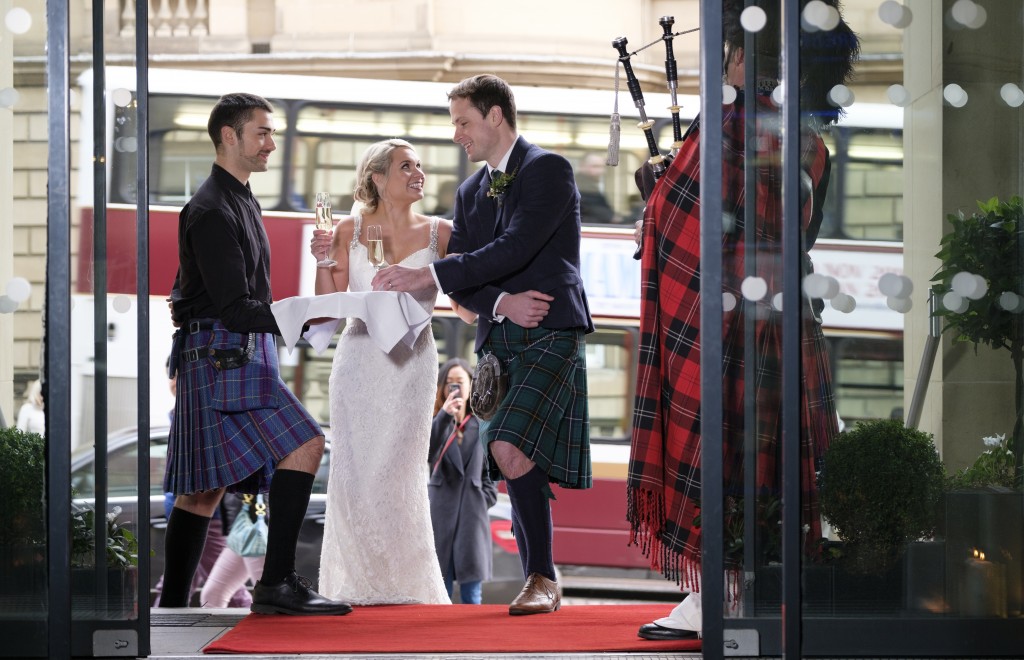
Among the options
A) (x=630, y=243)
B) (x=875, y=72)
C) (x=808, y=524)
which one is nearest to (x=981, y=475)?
(x=808, y=524)

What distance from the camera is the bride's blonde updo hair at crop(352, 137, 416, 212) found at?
524 centimetres

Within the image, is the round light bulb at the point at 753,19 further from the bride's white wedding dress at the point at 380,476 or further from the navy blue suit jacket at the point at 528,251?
the bride's white wedding dress at the point at 380,476

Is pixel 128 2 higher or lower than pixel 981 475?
higher

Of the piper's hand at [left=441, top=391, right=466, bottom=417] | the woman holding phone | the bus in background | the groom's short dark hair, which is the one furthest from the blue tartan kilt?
the bus in background

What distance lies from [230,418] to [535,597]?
1187 millimetres

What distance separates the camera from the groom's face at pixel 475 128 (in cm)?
464

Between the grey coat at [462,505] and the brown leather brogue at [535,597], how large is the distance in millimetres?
2946

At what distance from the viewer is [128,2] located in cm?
354

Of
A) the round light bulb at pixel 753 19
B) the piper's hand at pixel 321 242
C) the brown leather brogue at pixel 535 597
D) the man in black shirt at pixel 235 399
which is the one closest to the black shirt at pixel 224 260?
the man in black shirt at pixel 235 399

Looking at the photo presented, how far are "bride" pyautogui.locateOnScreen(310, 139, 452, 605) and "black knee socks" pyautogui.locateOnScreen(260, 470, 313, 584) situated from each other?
1.82ft

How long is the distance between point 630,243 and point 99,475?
7058mm

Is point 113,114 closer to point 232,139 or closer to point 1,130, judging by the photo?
point 1,130

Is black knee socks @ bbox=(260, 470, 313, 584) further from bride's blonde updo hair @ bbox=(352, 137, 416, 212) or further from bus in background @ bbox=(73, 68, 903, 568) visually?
bus in background @ bbox=(73, 68, 903, 568)

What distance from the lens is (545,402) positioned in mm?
4398
